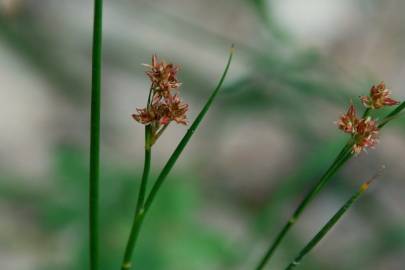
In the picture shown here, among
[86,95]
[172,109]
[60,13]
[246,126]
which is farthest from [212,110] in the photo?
[172,109]

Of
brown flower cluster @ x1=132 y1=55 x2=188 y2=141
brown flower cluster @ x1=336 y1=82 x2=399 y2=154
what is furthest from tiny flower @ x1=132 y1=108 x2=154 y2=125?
brown flower cluster @ x1=336 y1=82 x2=399 y2=154

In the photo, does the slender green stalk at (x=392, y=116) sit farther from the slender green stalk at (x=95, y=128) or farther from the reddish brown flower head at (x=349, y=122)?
the slender green stalk at (x=95, y=128)

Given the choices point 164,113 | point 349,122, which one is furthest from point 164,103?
point 349,122

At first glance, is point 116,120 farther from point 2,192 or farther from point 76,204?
point 76,204

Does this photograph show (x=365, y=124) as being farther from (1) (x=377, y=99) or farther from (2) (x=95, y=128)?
(2) (x=95, y=128)

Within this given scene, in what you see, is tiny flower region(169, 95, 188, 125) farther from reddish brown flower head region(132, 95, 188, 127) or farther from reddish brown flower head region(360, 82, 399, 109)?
reddish brown flower head region(360, 82, 399, 109)

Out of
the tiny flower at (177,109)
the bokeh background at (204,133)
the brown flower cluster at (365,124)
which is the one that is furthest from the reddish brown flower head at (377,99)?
the bokeh background at (204,133)
